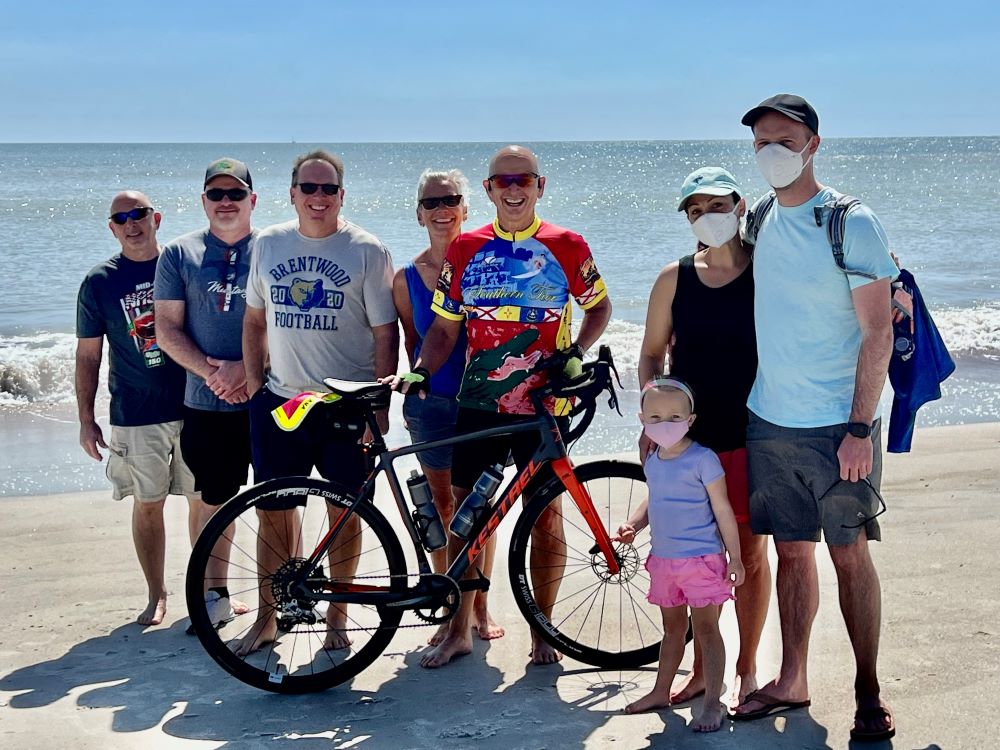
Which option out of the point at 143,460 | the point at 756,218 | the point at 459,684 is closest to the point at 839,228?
the point at 756,218

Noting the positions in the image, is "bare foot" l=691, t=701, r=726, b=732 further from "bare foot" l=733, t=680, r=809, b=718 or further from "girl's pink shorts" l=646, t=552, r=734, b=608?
"girl's pink shorts" l=646, t=552, r=734, b=608

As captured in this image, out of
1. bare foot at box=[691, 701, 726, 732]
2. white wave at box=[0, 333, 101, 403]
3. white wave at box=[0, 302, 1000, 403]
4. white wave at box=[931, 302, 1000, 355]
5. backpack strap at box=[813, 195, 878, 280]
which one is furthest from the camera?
white wave at box=[931, 302, 1000, 355]

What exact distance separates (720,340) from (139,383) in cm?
276

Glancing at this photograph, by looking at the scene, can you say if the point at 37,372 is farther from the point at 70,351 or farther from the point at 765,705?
the point at 765,705

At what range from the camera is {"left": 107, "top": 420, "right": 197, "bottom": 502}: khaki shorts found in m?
5.14

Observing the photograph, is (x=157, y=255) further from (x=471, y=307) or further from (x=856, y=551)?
(x=856, y=551)

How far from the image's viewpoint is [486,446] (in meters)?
4.35

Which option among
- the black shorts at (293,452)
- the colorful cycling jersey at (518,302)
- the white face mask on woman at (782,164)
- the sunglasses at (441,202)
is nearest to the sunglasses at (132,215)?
the black shorts at (293,452)

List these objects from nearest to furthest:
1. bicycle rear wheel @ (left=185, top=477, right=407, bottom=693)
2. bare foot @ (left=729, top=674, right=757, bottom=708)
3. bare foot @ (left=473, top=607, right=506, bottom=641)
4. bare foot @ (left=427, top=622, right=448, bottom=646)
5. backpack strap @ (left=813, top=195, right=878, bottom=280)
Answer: backpack strap @ (left=813, top=195, right=878, bottom=280) → bare foot @ (left=729, top=674, right=757, bottom=708) → bicycle rear wheel @ (left=185, top=477, right=407, bottom=693) → bare foot @ (left=427, top=622, right=448, bottom=646) → bare foot @ (left=473, top=607, right=506, bottom=641)

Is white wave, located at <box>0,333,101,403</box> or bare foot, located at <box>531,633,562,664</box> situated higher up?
white wave, located at <box>0,333,101,403</box>

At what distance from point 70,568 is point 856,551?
4.04 m

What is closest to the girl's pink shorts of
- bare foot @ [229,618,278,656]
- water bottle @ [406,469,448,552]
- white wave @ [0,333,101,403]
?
water bottle @ [406,469,448,552]

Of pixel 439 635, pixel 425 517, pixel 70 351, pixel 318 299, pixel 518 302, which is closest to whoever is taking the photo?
pixel 425 517

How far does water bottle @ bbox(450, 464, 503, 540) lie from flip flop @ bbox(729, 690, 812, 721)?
1159 millimetres
